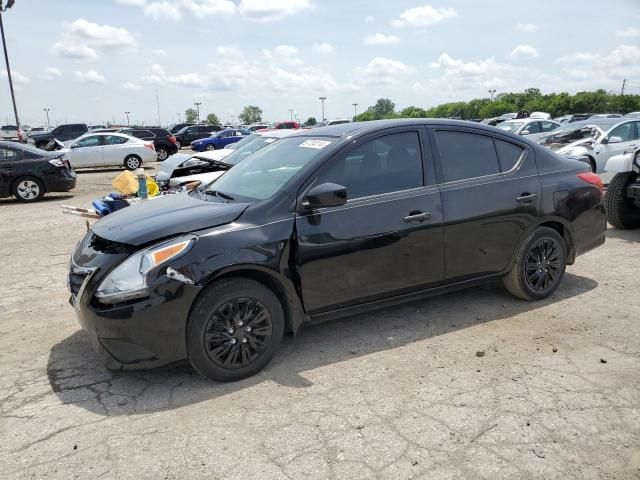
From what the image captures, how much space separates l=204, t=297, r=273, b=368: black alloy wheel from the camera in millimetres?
3408

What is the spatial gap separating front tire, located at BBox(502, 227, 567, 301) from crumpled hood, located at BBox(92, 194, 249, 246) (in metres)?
2.58

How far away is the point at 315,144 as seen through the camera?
4.19m

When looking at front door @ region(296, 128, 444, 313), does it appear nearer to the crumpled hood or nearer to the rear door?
the rear door

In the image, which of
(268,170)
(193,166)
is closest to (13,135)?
(193,166)

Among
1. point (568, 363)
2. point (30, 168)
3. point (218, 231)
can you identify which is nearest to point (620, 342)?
point (568, 363)

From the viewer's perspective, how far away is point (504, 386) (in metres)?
3.38

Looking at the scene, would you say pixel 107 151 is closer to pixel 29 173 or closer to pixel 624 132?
pixel 29 173

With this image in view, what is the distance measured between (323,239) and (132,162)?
61.8 ft

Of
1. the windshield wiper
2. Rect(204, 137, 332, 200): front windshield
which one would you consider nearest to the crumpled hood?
the windshield wiper

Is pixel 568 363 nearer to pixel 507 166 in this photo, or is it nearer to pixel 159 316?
pixel 507 166

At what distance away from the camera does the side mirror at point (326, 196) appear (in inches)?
141

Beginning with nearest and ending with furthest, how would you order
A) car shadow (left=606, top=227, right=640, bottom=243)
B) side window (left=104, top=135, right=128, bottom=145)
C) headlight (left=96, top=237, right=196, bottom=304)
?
A: headlight (left=96, top=237, right=196, bottom=304) → car shadow (left=606, top=227, right=640, bottom=243) → side window (left=104, top=135, right=128, bottom=145)

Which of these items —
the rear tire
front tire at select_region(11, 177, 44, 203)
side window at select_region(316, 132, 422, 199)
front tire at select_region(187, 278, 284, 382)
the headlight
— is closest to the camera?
the headlight

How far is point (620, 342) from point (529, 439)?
1.68 metres
